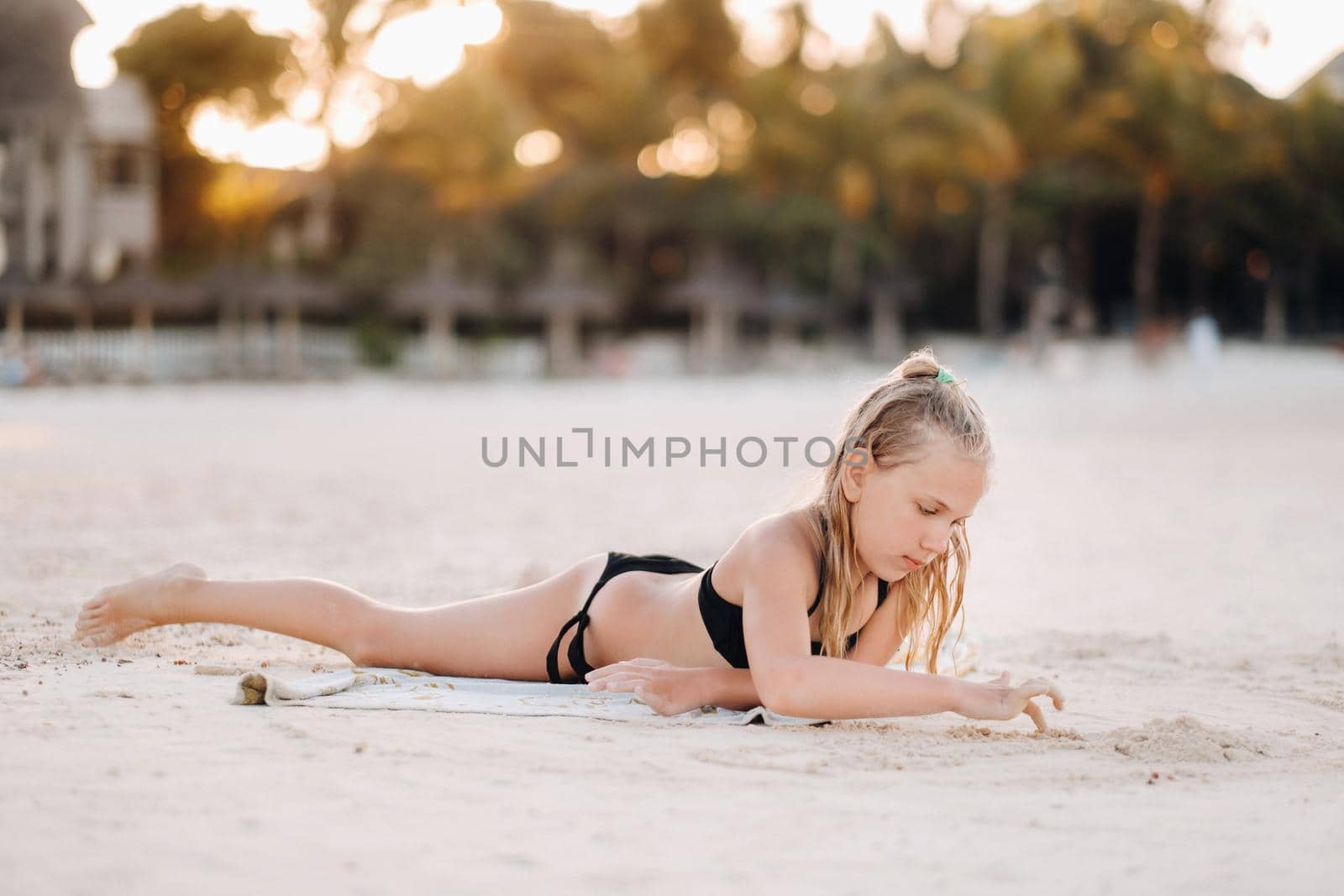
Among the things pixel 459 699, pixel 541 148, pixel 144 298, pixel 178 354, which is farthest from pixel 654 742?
pixel 541 148

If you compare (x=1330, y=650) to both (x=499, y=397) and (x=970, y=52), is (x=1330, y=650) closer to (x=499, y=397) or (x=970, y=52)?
(x=499, y=397)

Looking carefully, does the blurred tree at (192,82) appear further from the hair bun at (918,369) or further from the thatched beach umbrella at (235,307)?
the hair bun at (918,369)

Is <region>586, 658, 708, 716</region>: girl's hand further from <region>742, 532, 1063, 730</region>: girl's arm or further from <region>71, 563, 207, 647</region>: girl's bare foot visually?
<region>71, 563, 207, 647</region>: girl's bare foot

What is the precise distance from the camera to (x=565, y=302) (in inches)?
1053

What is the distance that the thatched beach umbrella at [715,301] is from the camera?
28.6 metres

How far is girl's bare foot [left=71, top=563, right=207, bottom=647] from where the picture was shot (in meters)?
3.76

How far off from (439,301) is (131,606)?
22.2m

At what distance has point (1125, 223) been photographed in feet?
119

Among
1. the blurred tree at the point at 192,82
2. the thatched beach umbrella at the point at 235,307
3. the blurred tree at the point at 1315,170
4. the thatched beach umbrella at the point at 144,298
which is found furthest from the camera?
the blurred tree at the point at 1315,170

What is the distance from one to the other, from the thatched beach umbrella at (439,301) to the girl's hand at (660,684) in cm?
2233

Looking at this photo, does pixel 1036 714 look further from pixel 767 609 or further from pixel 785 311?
pixel 785 311

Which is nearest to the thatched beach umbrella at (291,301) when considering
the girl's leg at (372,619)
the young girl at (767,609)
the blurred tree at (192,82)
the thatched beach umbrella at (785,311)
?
the blurred tree at (192,82)

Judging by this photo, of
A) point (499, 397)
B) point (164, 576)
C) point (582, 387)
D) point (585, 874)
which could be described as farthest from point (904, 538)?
point (582, 387)

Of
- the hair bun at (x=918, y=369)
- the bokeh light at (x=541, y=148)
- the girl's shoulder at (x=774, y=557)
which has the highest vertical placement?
the bokeh light at (x=541, y=148)
